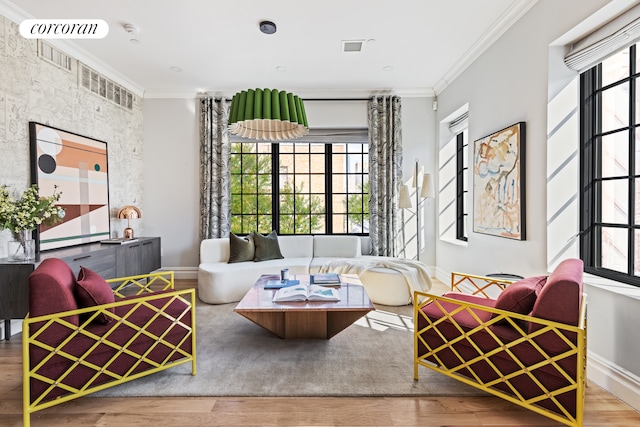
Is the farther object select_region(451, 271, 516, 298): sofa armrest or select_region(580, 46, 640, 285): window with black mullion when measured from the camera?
select_region(451, 271, 516, 298): sofa armrest

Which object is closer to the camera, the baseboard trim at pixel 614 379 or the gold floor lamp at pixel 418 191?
the baseboard trim at pixel 614 379

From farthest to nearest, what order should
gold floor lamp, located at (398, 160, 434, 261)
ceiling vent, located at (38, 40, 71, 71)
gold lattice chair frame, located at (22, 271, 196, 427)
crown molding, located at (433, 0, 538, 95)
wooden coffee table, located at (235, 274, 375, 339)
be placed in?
gold floor lamp, located at (398, 160, 434, 261) < ceiling vent, located at (38, 40, 71, 71) < crown molding, located at (433, 0, 538, 95) < wooden coffee table, located at (235, 274, 375, 339) < gold lattice chair frame, located at (22, 271, 196, 427)

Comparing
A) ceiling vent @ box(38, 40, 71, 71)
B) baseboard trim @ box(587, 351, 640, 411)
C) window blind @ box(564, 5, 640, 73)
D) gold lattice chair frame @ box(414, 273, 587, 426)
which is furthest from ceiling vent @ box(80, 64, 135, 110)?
baseboard trim @ box(587, 351, 640, 411)

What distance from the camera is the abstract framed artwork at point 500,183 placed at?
3.13m

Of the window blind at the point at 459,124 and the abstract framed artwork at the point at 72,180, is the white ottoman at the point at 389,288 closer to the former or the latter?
the window blind at the point at 459,124

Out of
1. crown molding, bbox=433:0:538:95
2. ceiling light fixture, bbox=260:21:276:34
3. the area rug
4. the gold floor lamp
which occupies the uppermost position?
ceiling light fixture, bbox=260:21:276:34

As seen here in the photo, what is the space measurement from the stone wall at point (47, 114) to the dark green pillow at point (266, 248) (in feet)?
6.81

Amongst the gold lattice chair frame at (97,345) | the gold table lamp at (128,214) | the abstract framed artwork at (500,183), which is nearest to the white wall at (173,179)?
the gold table lamp at (128,214)

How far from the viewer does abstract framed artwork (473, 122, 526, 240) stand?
313 cm

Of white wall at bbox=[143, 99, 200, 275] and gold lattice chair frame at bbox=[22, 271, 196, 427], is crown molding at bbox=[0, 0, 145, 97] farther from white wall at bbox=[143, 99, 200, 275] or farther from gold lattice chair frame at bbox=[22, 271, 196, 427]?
gold lattice chair frame at bbox=[22, 271, 196, 427]

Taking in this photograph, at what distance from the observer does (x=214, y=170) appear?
5.33m

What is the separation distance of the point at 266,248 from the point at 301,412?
9.68 feet

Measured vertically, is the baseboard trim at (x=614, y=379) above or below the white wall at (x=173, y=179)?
below

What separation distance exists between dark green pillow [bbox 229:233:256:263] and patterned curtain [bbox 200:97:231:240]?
0.73 meters
